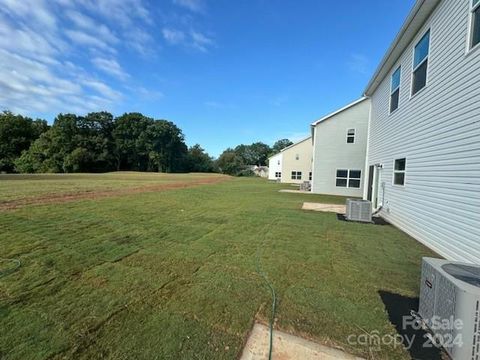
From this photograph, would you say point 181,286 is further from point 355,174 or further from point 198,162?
point 198,162

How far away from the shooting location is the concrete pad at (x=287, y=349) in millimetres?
2072

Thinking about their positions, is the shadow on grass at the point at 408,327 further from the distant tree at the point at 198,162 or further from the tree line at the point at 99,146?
the distant tree at the point at 198,162

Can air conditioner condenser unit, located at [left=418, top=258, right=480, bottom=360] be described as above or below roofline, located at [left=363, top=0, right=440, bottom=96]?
below

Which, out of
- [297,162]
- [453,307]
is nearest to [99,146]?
[297,162]

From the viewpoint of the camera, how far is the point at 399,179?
7.52 m

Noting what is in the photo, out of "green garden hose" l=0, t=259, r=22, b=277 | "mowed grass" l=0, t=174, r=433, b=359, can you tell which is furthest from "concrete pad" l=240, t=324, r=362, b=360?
"green garden hose" l=0, t=259, r=22, b=277

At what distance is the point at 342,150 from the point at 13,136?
190 feet

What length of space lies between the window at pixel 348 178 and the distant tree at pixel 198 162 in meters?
52.6

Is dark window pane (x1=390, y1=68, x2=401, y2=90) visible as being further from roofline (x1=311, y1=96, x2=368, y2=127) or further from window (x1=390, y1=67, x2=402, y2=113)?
roofline (x1=311, y1=96, x2=368, y2=127)

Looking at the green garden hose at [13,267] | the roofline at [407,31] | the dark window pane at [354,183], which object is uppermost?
the roofline at [407,31]

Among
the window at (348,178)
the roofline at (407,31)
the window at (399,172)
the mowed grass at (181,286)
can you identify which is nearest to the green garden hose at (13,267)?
the mowed grass at (181,286)

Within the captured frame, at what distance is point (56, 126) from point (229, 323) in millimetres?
58481

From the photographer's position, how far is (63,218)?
21.5 feet

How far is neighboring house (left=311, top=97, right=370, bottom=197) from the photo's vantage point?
16109mm
